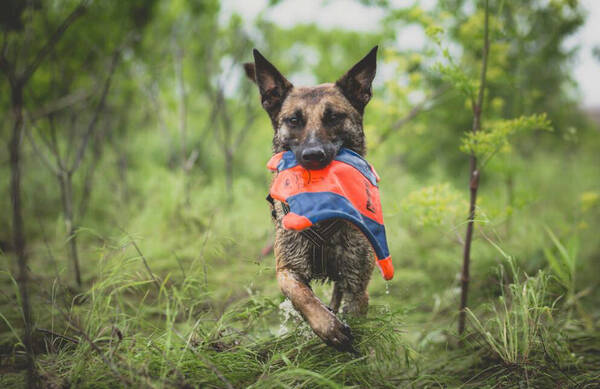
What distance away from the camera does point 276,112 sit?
2.74 meters

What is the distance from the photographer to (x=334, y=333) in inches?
76.5

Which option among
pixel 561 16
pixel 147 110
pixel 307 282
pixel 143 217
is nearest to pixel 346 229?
pixel 307 282

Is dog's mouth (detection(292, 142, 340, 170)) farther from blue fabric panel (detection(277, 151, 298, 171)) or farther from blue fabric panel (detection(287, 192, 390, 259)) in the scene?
blue fabric panel (detection(287, 192, 390, 259))

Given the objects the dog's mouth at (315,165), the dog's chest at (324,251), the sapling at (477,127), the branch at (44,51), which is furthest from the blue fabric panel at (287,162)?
the sapling at (477,127)

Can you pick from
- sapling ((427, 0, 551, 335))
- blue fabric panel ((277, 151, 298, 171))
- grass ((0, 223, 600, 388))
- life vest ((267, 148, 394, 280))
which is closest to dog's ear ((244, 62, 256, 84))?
blue fabric panel ((277, 151, 298, 171))

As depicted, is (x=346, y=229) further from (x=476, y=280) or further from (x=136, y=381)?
(x=476, y=280)

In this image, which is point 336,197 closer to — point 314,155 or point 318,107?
point 314,155

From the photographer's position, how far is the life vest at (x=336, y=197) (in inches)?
73.8

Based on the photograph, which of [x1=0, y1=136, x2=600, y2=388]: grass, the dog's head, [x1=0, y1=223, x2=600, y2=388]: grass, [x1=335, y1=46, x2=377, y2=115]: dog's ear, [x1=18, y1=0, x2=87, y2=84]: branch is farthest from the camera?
[x1=335, y1=46, x2=377, y2=115]: dog's ear

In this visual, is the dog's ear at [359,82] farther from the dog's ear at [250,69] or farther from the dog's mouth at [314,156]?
the dog's ear at [250,69]

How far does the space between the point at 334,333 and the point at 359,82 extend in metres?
1.73

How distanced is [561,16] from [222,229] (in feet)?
20.9

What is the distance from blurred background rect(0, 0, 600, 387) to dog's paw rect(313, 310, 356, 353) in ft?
0.85

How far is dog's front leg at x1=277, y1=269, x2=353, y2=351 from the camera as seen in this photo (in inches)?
76.5
